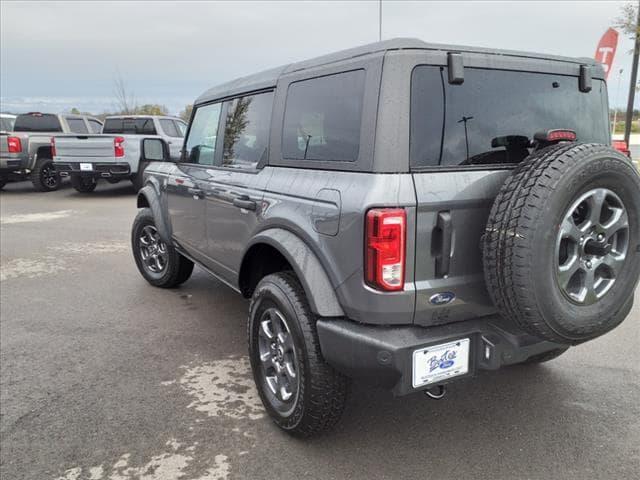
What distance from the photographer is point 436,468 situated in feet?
8.15

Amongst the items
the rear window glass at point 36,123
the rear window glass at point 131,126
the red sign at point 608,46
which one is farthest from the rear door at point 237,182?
the rear window glass at point 36,123

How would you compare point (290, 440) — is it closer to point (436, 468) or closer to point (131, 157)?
point (436, 468)

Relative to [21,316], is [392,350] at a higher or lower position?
higher

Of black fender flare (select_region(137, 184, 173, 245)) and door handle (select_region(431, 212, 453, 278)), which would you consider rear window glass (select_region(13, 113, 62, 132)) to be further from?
door handle (select_region(431, 212, 453, 278))

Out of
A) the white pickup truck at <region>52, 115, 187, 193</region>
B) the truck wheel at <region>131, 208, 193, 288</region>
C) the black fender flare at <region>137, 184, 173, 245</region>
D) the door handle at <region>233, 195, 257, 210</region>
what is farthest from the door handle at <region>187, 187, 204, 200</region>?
the white pickup truck at <region>52, 115, 187, 193</region>

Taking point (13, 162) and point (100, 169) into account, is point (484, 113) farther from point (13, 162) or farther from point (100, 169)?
point (13, 162)

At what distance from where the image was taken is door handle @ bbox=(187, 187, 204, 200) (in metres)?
3.90

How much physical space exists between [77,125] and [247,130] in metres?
13.5

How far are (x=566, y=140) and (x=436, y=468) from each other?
64.9 inches

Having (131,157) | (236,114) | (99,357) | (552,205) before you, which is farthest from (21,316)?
(131,157)

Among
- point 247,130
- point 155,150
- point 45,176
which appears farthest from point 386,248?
point 45,176

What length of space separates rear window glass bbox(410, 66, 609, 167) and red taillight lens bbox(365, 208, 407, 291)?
28 cm

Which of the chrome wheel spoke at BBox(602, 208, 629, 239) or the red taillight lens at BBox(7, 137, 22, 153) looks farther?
the red taillight lens at BBox(7, 137, 22, 153)

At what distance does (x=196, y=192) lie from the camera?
399 cm
